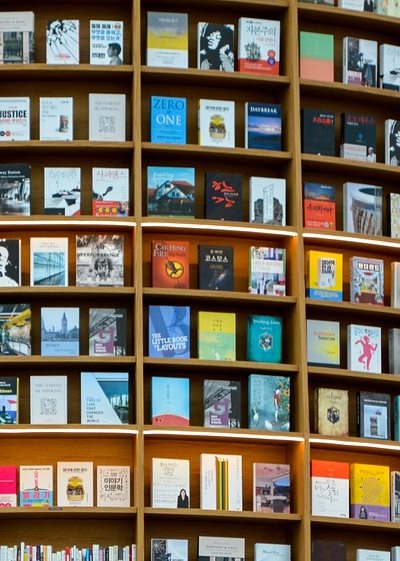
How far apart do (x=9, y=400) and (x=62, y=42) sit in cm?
181

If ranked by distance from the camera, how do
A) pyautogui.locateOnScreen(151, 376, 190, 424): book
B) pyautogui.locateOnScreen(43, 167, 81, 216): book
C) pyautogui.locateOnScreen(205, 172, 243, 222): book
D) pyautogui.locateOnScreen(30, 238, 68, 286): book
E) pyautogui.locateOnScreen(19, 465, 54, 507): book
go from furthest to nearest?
pyautogui.locateOnScreen(205, 172, 243, 222): book, pyautogui.locateOnScreen(43, 167, 81, 216): book, pyautogui.locateOnScreen(30, 238, 68, 286): book, pyautogui.locateOnScreen(151, 376, 190, 424): book, pyautogui.locateOnScreen(19, 465, 54, 507): book

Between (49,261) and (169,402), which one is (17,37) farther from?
(169,402)

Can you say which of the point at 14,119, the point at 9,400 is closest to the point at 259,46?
the point at 14,119

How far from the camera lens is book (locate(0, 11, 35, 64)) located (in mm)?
8117

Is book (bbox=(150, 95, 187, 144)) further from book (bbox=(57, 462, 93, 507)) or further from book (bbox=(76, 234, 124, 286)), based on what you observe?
book (bbox=(57, 462, 93, 507))

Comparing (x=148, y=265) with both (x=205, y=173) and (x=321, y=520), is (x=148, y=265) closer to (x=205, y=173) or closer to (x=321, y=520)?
(x=205, y=173)

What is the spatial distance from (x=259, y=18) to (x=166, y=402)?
6.86 ft

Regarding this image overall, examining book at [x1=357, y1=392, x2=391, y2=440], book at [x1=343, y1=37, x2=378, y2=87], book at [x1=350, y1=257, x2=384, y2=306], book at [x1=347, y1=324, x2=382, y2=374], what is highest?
book at [x1=343, y1=37, x2=378, y2=87]

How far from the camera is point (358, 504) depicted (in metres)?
7.93

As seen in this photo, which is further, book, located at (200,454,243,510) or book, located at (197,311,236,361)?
book, located at (197,311,236,361)

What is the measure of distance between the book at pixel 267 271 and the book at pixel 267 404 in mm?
427

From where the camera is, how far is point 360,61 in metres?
8.43

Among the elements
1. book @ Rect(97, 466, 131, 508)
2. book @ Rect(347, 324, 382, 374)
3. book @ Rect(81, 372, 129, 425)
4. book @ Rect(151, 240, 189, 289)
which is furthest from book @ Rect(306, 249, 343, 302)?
book @ Rect(97, 466, 131, 508)

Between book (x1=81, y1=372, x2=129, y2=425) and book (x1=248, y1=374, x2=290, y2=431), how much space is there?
61cm
